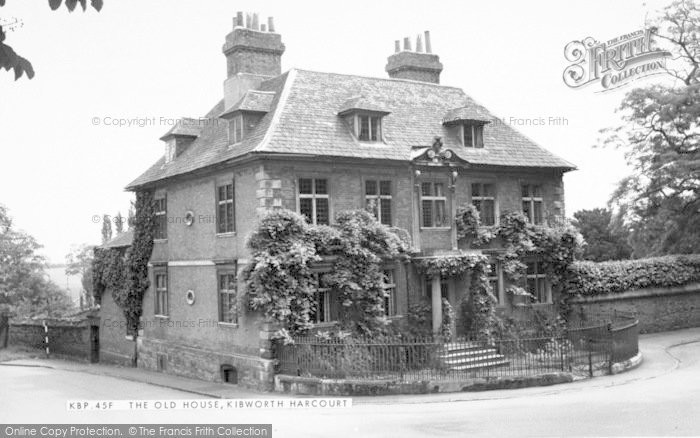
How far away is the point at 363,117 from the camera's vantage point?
25.2 metres

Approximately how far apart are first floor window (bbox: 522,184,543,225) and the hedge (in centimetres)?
240

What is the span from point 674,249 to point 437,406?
22.9 meters

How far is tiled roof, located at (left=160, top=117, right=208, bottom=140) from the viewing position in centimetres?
2939

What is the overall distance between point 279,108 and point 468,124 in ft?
25.2

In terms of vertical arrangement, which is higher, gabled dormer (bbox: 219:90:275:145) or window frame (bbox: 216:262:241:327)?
gabled dormer (bbox: 219:90:275:145)

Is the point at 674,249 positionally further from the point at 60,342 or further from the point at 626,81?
the point at 60,342

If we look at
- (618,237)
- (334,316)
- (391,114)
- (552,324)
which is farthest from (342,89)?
(618,237)

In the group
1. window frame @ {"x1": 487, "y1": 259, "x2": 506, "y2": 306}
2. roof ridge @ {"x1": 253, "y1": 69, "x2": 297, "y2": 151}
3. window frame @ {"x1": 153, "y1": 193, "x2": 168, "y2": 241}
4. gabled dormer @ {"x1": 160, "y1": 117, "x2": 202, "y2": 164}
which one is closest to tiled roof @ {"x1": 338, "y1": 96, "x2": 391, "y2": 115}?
roof ridge @ {"x1": 253, "y1": 69, "x2": 297, "y2": 151}

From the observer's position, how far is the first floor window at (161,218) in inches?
1157

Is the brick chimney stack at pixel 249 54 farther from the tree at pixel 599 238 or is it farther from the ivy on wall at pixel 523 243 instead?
the tree at pixel 599 238

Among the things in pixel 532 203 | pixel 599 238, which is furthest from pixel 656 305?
pixel 599 238

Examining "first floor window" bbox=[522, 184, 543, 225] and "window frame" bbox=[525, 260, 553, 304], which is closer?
"window frame" bbox=[525, 260, 553, 304]

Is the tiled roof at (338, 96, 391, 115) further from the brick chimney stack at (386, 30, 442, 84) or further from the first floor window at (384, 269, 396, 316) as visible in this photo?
the brick chimney stack at (386, 30, 442, 84)

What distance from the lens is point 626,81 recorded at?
3086 cm
